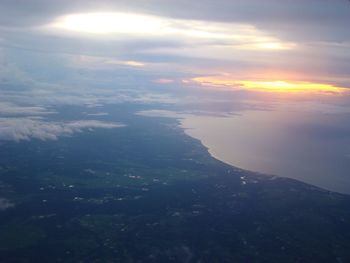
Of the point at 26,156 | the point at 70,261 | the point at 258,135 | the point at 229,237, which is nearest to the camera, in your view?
the point at 70,261

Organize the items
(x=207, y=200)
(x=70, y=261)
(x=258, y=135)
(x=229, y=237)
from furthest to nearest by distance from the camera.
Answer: (x=258, y=135) < (x=207, y=200) < (x=229, y=237) < (x=70, y=261)

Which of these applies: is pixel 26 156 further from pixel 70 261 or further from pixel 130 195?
pixel 70 261

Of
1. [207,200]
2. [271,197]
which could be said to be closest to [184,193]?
[207,200]

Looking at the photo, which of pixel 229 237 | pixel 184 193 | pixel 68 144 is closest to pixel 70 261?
pixel 229 237

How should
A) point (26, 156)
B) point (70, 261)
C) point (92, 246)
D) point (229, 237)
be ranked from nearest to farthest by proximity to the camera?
point (70, 261), point (92, 246), point (229, 237), point (26, 156)

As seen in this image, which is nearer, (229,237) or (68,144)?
(229,237)

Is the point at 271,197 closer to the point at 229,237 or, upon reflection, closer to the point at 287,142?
the point at 229,237
